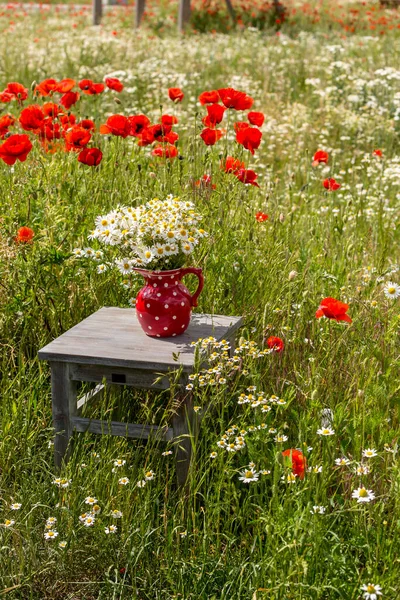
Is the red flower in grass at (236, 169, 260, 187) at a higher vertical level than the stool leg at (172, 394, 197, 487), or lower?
higher

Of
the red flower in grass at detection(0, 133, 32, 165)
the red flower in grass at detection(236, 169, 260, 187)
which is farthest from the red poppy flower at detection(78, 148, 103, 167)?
the red flower in grass at detection(236, 169, 260, 187)

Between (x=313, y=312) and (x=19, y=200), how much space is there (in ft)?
4.48

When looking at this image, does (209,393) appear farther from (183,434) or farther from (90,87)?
(90,87)

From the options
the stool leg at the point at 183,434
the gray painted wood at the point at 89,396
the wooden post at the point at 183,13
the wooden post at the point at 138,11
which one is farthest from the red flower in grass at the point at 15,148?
the wooden post at the point at 138,11

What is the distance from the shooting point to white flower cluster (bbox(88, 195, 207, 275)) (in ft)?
9.12

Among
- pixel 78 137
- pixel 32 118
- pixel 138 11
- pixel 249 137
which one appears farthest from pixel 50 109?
pixel 138 11

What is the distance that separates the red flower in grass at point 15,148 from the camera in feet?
10.8

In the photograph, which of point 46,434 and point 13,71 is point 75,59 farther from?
point 46,434

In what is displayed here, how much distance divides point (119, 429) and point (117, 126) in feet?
4.56

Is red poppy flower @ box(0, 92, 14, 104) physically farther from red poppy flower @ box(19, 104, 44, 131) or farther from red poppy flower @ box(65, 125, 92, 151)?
red poppy flower @ box(65, 125, 92, 151)

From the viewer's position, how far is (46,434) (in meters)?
3.00

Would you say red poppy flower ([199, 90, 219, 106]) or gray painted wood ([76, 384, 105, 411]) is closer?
gray painted wood ([76, 384, 105, 411])

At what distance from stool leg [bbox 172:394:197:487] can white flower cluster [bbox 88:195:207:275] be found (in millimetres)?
475

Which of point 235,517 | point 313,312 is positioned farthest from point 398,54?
point 235,517
